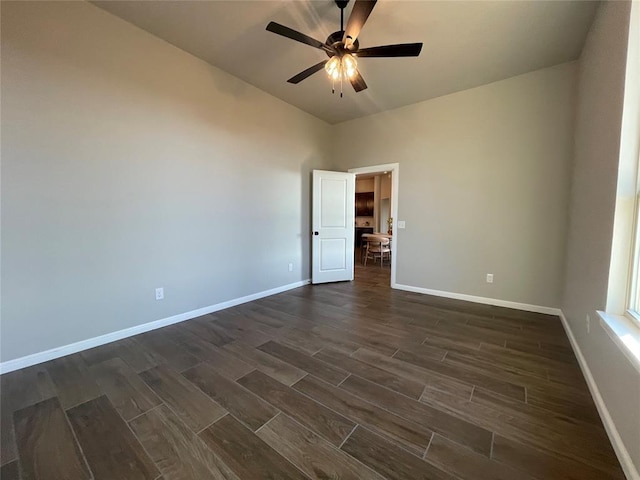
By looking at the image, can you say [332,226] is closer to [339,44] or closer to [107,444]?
[339,44]

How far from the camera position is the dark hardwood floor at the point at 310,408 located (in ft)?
4.02

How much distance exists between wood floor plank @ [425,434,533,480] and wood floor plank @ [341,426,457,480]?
53mm

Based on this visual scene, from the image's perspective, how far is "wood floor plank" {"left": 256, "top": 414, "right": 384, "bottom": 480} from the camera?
118cm

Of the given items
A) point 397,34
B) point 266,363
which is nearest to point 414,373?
point 266,363

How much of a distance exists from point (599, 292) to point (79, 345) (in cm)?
408

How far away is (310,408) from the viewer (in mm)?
1587

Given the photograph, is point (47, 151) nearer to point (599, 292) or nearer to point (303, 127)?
point (303, 127)

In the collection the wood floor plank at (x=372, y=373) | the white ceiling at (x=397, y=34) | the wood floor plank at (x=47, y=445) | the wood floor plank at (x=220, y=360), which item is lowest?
the wood floor plank at (x=47, y=445)

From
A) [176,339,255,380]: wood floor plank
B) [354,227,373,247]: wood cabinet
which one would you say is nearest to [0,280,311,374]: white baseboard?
[176,339,255,380]: wood floor plank

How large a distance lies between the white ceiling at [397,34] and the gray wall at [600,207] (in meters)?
0.42

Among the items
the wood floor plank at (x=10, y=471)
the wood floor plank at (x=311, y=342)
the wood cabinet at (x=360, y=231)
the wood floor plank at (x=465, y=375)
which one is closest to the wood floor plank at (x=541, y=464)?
the wood floor plank at (x=465, y=375)

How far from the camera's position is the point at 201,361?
212 centimetres

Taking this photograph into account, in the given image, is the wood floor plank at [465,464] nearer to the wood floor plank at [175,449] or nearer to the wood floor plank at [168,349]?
the wood floor plank at [175,449]

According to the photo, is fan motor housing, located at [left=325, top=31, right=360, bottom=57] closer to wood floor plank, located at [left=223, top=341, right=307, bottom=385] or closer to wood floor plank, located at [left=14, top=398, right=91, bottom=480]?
wood floor plank, located at [left=223, top=341, right=307, bottom=385]
